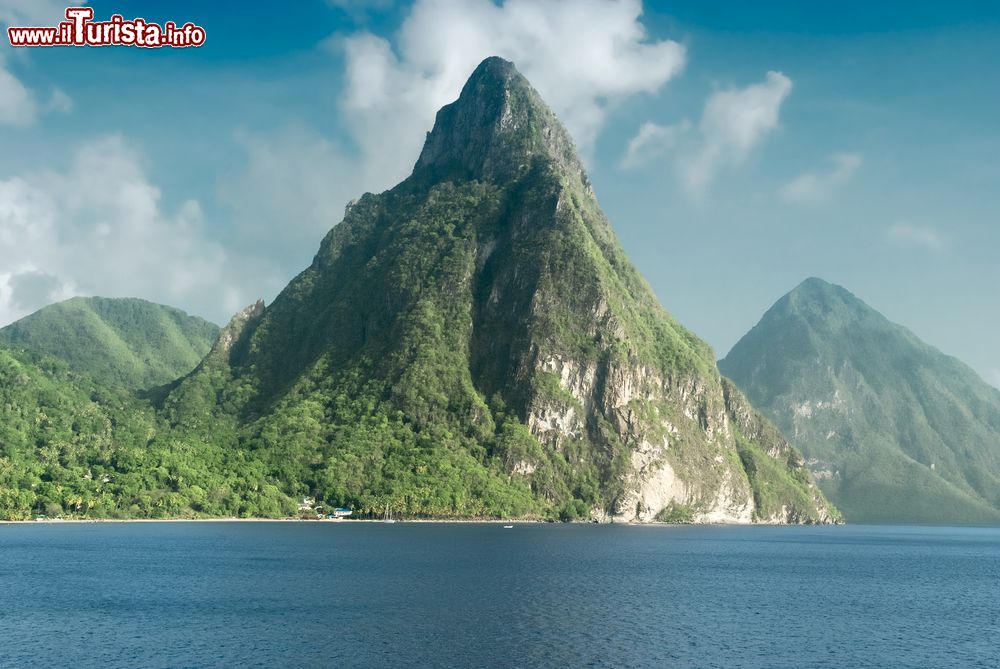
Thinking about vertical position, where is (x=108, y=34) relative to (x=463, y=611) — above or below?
above

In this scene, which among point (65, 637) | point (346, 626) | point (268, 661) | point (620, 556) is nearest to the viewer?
point (268, 661)

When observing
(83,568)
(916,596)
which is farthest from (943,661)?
(83,568)

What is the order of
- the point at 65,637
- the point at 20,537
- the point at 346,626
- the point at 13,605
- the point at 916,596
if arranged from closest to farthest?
the point at 65,637 → the point at 346,626 → the point at 13,605 → the point at 916,596 → the point at 20,537

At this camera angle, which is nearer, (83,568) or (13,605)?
(13,605)

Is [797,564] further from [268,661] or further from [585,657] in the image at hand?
[268,661]

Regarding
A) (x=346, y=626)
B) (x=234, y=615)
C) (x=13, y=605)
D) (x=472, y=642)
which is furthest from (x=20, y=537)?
(x=472, y=642)

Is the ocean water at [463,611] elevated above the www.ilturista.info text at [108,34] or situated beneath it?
situated beneath

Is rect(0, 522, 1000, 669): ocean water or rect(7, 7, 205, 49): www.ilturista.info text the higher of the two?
rect(7, 7, 205, 49): www.ilturista.info text
